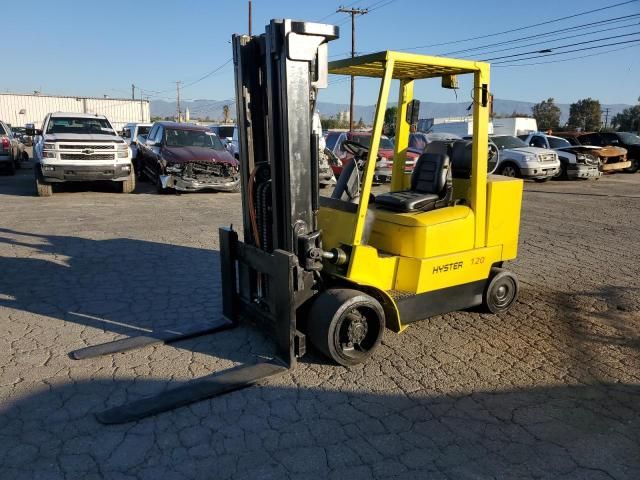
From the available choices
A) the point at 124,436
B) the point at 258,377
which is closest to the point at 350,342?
the point at 258,377

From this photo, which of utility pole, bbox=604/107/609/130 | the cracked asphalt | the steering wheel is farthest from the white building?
utility pole, bbox=604/107/609/130

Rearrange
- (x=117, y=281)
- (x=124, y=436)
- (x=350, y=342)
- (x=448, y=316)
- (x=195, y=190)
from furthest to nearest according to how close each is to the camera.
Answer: (x=195, y=190)
(x=117, y=281)
(x=448, y=316)
(x=350, y=342)
(x=124, y=436)

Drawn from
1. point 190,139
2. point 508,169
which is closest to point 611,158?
point 508,169

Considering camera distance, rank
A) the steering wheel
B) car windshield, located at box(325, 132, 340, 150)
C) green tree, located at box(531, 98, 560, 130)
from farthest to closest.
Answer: green tree, located at box(531, 98, 560, 130) < car windshield, located at box(325, 132, 340, 150) < the steering wheel

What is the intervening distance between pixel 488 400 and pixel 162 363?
2497 mm

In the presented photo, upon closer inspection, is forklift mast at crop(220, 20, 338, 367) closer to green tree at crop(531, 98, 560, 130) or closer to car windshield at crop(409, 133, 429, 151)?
car windshield at crop(409, 133, 429, 151)

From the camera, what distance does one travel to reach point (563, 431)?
3.39m

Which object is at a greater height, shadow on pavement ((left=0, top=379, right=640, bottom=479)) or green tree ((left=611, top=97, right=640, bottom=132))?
green tree ((left=611, top=97, right=640, bottom=132))

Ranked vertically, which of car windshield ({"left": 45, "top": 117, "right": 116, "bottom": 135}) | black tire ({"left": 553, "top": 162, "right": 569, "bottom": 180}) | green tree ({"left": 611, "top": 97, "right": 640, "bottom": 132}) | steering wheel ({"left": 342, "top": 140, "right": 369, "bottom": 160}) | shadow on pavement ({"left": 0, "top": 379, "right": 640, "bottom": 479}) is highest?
green tree ({"left": 611, "top": 97, "right": 640, "bottom": 132})

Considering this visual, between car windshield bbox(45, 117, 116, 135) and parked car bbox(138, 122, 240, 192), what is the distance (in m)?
1.29

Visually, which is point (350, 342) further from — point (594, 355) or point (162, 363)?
point (594, 355)

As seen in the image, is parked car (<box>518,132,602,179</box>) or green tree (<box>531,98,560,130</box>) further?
green tree (<box>531,98,560,130</box>)

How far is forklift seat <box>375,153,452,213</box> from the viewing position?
4.69 metres

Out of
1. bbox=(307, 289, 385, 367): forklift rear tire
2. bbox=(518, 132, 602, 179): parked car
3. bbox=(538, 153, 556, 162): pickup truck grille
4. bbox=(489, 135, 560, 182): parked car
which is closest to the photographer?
bbox=(307, 289, 385, 367): forklift rear tire
